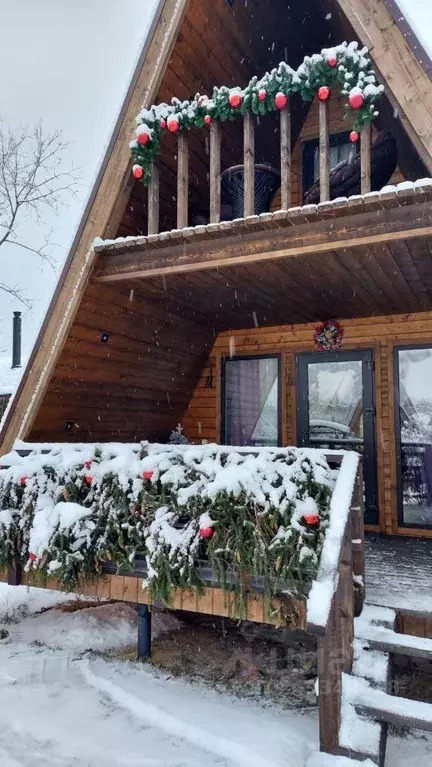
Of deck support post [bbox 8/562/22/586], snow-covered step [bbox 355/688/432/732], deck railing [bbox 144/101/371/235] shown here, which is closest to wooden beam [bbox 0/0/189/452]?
deck railing [bbox 144/101/371/235]

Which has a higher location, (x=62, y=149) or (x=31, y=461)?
(x=62, y=149)

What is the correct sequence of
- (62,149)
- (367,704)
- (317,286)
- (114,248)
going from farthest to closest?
(62,149) → (317,286) → (114,248) → (367,704)

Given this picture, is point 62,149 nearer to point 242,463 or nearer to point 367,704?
point 242,463

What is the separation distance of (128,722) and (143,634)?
86 cm

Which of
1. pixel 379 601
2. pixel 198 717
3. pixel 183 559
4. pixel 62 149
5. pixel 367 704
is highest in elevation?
pixel 62 149

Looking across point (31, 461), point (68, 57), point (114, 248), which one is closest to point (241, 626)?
point (31, 461)

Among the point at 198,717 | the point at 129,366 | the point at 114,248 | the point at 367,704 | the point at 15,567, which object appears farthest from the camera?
the point at 129,366

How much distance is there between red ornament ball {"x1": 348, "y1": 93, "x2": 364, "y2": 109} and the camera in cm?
368

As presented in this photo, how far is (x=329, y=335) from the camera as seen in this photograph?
596cm

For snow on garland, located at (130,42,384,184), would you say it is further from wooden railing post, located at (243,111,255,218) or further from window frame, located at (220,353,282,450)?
window frame, located at (220,353,282,450)

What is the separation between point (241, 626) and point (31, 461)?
232 centimetres

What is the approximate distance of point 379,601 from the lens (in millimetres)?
3459

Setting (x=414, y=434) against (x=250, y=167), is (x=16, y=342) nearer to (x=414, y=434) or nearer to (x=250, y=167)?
(x=414, y=434)

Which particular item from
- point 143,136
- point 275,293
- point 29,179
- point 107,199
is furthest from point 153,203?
point 29,179
